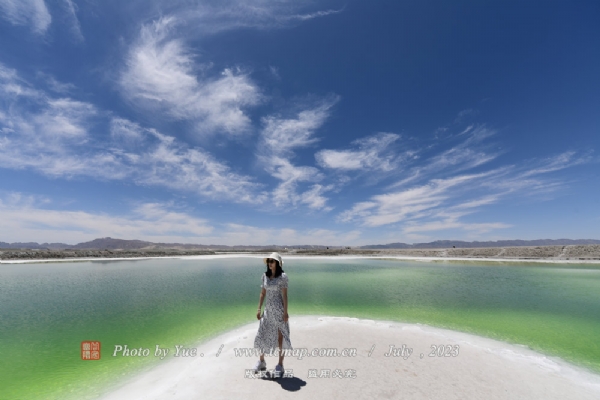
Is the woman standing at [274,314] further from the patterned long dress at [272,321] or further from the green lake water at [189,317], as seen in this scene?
the green lake water at [189,317]

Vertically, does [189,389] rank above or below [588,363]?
above

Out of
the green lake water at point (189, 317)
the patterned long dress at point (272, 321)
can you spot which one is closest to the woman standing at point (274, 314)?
the patterned long dress at point (272, 321)

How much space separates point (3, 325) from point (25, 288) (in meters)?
14.6

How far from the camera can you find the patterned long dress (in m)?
6.66

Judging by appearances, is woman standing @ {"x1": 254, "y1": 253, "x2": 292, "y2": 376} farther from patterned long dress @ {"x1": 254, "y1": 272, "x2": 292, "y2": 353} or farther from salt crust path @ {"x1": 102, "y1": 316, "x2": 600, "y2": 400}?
salt crust path @ {"x1": 102, "y1": 316, "x2": 600, "y2": 400}

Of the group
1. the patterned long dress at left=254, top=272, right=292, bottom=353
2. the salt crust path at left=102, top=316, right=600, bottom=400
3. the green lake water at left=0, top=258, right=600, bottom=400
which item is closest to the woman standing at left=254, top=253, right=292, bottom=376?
the patterned long dress at left=254, top=272, right=292, bottom=353

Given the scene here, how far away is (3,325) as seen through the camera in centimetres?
1225

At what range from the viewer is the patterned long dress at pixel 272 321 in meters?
6.66

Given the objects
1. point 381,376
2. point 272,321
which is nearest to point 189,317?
point 272,321

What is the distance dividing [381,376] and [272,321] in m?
3.35

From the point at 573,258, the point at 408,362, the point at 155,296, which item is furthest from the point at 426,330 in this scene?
the point at 573,258

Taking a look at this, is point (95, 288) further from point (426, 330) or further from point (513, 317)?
point (513, 317)

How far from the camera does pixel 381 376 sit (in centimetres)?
673

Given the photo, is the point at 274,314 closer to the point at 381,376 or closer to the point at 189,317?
the point at 381,376
